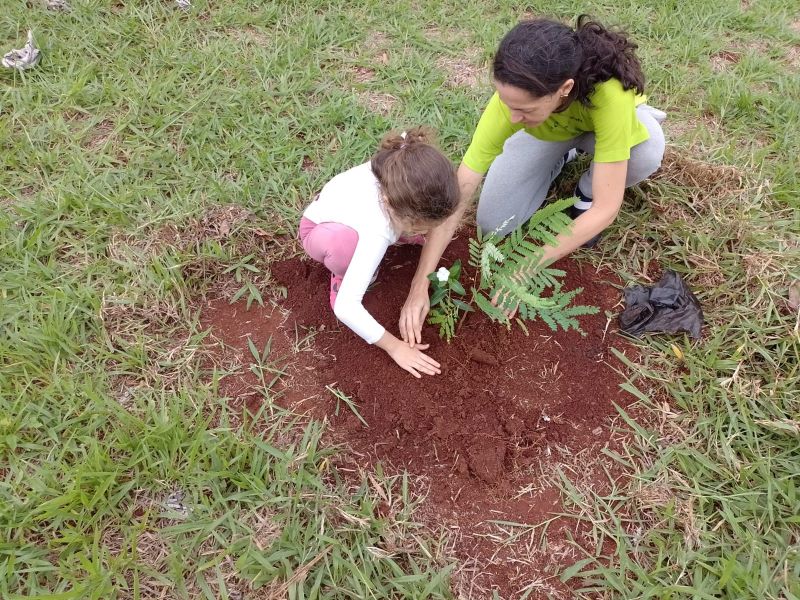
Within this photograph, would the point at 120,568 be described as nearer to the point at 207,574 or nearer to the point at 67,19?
the point at 207,574

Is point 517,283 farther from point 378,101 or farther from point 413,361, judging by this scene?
point 378,101

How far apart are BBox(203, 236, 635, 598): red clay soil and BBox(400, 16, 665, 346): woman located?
8.6 inches

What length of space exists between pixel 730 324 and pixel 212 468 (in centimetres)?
195

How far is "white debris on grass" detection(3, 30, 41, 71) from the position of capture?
113 inches

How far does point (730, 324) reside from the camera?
1.99m

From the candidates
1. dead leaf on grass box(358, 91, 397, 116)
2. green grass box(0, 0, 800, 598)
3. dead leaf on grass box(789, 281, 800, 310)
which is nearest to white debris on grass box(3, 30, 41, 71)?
green grass box(0, 0, 800, 598)

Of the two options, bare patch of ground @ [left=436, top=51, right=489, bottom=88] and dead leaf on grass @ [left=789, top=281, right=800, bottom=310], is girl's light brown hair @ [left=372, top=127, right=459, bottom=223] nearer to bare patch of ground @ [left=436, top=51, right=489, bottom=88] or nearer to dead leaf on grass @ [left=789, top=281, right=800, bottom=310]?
dead leaf on grass @ [left=789, top=281, right=800, bottom=310]

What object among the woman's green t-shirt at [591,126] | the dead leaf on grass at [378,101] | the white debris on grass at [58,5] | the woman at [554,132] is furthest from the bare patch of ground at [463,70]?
the white debris on grass at [58,5]

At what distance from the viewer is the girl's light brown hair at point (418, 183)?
1.59 m

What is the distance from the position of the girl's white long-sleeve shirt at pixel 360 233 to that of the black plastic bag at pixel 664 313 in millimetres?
1000

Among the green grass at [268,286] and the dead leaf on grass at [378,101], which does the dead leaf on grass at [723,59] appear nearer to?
the green grass at [268,286]

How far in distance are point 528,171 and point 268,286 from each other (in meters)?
1.22

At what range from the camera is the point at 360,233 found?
69.6 inches

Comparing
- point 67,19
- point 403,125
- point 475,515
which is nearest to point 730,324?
point 475,515
